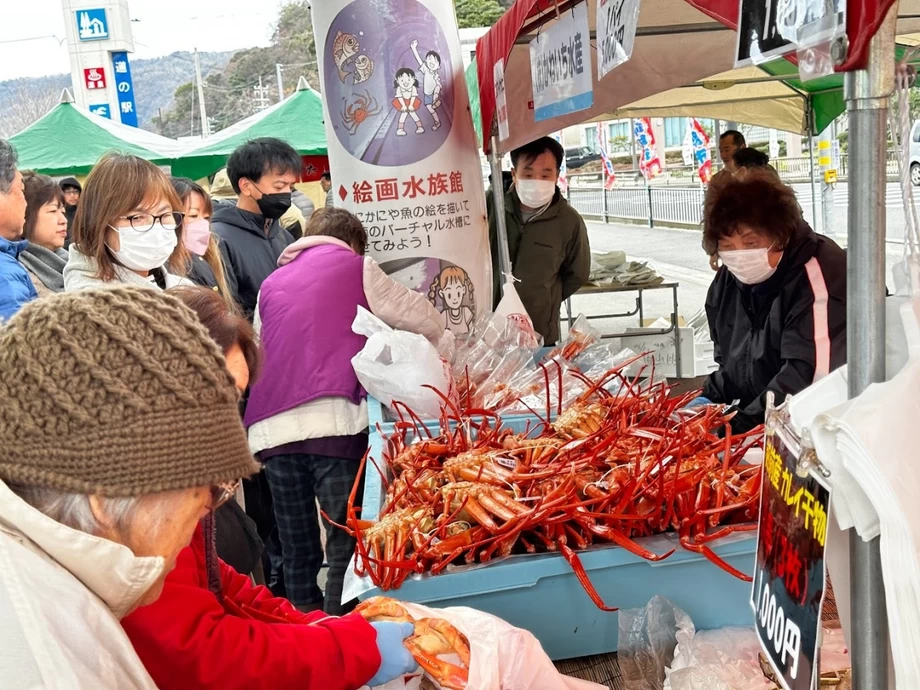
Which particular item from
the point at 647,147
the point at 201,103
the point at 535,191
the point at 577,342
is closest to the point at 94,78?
the point at 647,147

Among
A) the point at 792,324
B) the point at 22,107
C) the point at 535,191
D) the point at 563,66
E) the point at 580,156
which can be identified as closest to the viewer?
the point at 792,324

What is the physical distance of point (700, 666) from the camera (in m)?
1.61

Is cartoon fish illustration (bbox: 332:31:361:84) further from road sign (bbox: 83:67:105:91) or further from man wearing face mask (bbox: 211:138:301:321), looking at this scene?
road sign (bbox: 83:67:105:91)

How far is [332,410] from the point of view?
328 centimetres

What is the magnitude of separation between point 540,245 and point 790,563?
4193 millimetres

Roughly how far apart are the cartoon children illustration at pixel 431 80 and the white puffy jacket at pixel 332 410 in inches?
39.9

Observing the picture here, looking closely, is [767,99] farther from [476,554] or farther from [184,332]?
[184,332]

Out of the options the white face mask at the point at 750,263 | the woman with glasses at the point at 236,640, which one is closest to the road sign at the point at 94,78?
the white face mask at the point at 750,263

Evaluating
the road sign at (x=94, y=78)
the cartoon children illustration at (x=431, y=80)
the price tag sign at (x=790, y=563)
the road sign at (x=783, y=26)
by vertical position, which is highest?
the road sign at (x=94, y=78)

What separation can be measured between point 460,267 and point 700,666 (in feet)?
9.22

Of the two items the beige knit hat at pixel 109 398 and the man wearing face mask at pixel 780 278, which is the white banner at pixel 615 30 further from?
the beige knit hat at pixel 109 398

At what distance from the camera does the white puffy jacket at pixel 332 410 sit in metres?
3.27

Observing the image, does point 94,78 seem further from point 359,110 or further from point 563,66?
point 563,66

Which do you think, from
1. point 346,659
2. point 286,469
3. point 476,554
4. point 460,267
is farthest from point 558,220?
point 346,659
